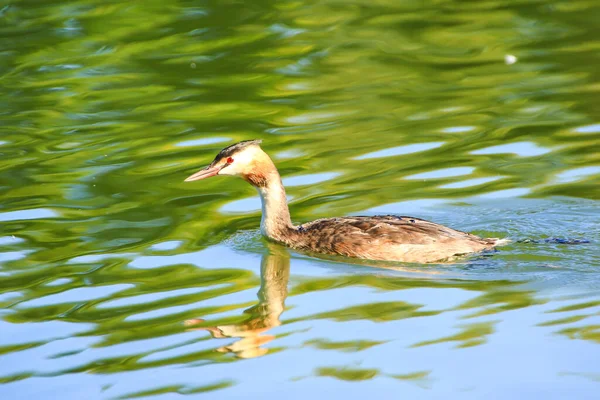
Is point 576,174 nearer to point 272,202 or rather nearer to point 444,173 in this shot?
point 444,173

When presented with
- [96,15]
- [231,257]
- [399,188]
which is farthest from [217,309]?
[96,15]

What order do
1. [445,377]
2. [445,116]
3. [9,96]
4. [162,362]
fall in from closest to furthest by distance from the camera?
1. [445,377]
2. [162,362]
3. [445,116]
4. [9,96]

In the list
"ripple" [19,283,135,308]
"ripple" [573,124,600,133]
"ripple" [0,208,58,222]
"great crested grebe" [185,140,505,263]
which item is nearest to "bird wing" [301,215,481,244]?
"great crested grebe" [185,140,505,263]

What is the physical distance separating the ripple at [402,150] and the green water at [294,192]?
4cm

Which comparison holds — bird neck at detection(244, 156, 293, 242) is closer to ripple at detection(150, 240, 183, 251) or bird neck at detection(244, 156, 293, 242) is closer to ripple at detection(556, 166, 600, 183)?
ripple at detection(150, 240, 183, 251)

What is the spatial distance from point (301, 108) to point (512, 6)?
4804 millimetres

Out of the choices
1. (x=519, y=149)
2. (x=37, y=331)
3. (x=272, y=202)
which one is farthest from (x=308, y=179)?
(x=37, y=331)

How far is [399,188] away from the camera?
11078mm

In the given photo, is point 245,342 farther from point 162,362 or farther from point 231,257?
point 231,257

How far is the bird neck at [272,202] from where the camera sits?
32.7 feet

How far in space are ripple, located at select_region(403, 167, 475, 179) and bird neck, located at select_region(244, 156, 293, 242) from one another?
5.91 ft

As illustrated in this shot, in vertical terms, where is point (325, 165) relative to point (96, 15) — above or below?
below

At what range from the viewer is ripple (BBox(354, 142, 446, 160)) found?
11953mm

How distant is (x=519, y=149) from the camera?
11859mm
